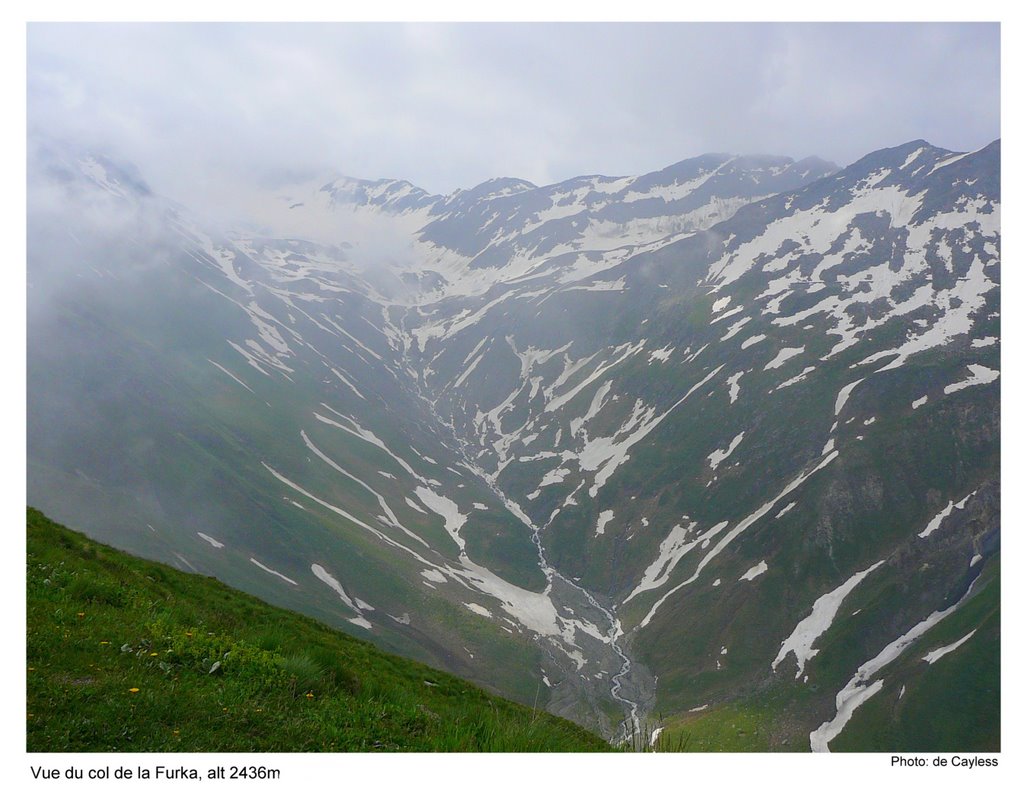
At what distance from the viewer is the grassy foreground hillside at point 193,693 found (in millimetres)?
9641

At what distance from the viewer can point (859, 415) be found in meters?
171

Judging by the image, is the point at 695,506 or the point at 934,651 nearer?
the point at 934,651

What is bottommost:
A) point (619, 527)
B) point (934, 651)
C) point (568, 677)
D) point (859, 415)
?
point (568, 677)

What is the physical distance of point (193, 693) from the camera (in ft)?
35.2

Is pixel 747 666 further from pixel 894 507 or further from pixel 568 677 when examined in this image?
pixel 894 507

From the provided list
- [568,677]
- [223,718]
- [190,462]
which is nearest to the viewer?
[223,718]

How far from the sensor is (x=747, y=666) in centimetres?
12775

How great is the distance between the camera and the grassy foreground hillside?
964cm

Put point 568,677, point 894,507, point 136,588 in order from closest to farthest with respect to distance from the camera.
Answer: point 136,588, point 568,677, point 894,507

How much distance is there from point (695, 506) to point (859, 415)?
5210 centimetres
